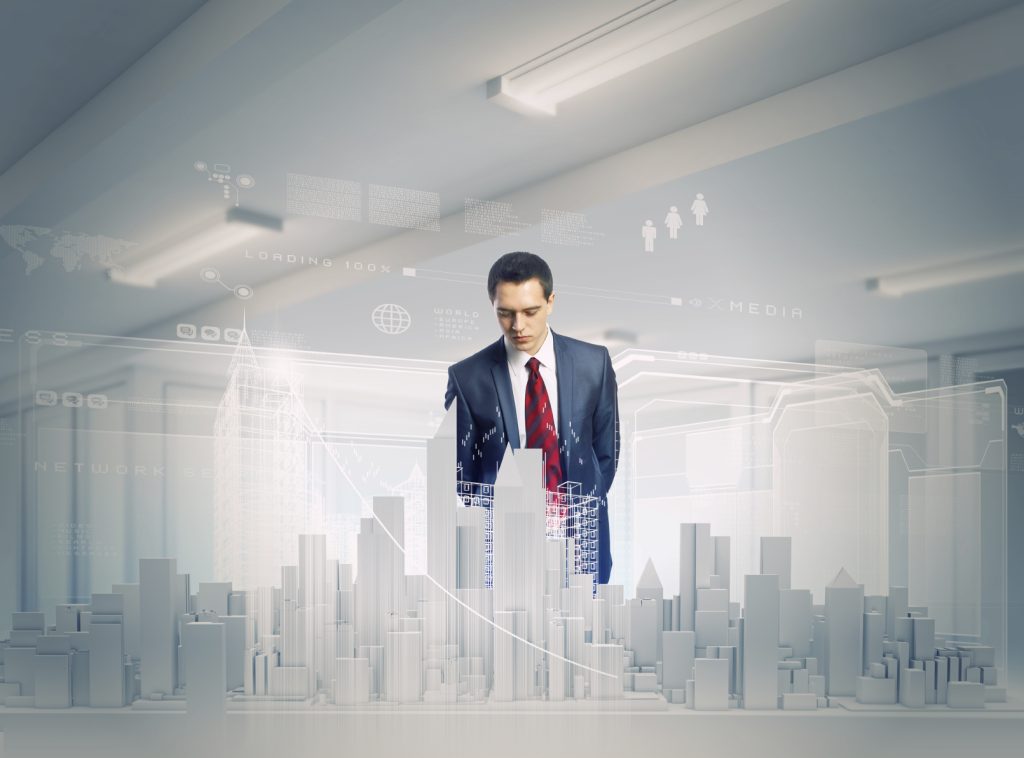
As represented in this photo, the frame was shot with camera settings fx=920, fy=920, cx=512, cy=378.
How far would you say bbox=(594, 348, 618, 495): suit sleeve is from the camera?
6.94ft

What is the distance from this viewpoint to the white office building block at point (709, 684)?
6.81ft

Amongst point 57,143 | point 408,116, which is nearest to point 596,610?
point 408,116

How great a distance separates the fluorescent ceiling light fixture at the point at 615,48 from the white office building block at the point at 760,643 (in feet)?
4.14

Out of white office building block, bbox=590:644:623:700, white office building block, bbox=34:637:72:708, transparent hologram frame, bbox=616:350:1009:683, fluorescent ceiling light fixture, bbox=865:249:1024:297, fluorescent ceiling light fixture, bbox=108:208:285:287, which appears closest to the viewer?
white office building block, bbox=34:637:72:708

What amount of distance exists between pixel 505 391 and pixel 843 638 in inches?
41.0

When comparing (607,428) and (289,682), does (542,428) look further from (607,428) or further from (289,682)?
(289,682)

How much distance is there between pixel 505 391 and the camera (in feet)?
6.68

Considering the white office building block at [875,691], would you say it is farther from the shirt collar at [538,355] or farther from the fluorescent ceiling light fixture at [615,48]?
the fluorescent ceiling light fixture at [615,48]

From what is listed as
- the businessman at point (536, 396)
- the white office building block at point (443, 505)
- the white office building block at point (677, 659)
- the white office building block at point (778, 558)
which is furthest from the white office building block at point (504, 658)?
the white office building block at point (778, 558)

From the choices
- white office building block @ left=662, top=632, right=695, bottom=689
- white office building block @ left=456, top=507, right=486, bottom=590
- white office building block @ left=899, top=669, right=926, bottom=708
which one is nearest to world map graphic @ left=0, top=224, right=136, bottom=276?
white office building block @ left=456, top=507, right=486, bottom=590

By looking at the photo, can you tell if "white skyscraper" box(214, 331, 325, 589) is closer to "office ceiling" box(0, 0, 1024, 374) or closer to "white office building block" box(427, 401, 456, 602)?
"office ceiling" box(0, 0, 1024, 374)

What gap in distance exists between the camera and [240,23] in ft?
6.63

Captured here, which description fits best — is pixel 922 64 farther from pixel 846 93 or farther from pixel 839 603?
pixel 839 603

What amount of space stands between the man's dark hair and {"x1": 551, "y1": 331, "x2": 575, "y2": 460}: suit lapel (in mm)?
130
